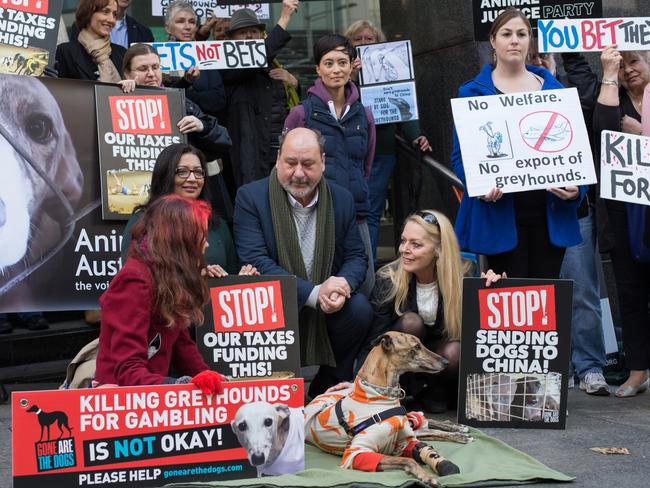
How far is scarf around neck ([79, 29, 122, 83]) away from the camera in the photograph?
709 cm

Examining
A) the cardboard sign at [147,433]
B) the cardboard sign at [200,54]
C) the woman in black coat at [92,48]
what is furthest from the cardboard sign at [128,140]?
the cardboard sign at [147,433]

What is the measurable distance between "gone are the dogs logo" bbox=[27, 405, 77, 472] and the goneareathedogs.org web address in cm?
38

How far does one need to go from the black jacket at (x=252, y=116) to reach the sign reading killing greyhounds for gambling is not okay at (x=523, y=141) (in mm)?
1737

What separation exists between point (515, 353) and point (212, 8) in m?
4.19

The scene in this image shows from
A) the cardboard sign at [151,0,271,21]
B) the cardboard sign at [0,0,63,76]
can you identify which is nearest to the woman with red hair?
the cardboard sign at [0,0,63,76]

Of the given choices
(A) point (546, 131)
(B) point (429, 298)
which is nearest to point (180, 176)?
(B) point (429, 298)

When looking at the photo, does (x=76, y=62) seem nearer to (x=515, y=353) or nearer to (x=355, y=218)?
(x=355, y=218)

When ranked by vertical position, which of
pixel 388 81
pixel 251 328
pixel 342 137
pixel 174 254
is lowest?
pixel 251 328

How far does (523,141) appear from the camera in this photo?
253 inches

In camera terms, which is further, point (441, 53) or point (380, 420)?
point (441, 53)

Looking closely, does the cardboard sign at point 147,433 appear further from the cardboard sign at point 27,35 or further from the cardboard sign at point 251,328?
the cardboard sign at point 27,35

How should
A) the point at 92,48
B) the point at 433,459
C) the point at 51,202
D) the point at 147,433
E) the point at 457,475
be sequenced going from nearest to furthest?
the point at 147,433 → the point at 457,475 → the point at 433,459 → the point at 51,202 → the point at 92,48

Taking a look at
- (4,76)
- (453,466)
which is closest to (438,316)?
(453,466)

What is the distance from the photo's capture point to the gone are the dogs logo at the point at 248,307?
5.74 meters
